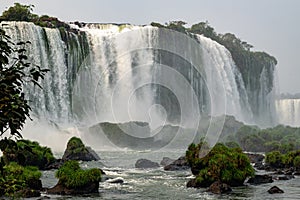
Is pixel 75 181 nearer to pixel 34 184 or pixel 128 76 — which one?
pixel 34 184

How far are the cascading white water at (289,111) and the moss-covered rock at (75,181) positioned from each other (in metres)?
65.4

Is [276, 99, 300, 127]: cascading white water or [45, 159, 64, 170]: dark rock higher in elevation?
[276, 99, 300, 127]: cascading white water

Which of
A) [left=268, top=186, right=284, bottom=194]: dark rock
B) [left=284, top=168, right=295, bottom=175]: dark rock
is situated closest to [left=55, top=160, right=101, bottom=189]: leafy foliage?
[left=268, top=186, right=284, bottom=194]: dark rock

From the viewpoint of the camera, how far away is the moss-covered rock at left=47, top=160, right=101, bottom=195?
50.1 ft

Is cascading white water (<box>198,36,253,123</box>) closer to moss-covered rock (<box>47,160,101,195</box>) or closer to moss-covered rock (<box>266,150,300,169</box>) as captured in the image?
moss-covered rock (<box>266,150,300,169</box>)

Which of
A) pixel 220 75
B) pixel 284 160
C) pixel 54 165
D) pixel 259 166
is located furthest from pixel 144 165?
pixel 220 75

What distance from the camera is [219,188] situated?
51.7 feet

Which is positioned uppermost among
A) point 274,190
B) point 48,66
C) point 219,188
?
point 48,66

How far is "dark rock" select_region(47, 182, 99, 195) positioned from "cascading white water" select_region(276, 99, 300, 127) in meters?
65.4

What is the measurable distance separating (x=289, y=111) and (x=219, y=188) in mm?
66470

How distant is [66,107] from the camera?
41.5 m

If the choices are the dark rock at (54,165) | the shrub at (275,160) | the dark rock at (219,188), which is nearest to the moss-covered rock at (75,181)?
the dark rock at (219,188)

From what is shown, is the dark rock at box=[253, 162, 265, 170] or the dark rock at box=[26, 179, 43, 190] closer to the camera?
the dark rock at box=[26, 179, 43, 190]

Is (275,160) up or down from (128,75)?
down
